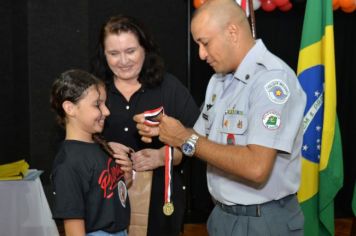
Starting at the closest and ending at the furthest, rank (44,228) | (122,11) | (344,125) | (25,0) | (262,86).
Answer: (262,86), (44,228), (25,0), (122,11), (344,125)

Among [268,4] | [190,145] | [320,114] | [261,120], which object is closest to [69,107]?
[190,145]

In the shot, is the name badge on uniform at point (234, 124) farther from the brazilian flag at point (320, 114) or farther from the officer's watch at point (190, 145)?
the brazilian flag at point (320, 114)

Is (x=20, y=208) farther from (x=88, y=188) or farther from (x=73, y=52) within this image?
(x=73, y=52)

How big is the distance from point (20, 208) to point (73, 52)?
1.78 metres

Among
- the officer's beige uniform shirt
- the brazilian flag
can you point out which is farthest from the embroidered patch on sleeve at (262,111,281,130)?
the brazilian flag

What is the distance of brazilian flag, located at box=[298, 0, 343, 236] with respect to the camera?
3.22 metres

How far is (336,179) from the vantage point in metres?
3.26

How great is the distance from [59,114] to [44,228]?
0.69 metres

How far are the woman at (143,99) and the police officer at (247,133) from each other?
1.51ft

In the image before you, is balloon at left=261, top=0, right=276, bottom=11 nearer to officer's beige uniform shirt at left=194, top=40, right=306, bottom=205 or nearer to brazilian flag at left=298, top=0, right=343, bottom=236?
brazilian flag at left=298, top=0, right=343, bottom=236

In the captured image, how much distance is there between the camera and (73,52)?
378cm

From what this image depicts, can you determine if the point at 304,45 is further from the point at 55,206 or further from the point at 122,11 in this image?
the point at 55,206

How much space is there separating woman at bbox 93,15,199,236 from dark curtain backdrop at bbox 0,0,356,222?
1.32 meters

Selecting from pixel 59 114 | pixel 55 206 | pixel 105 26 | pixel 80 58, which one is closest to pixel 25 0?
pixel 80 58
